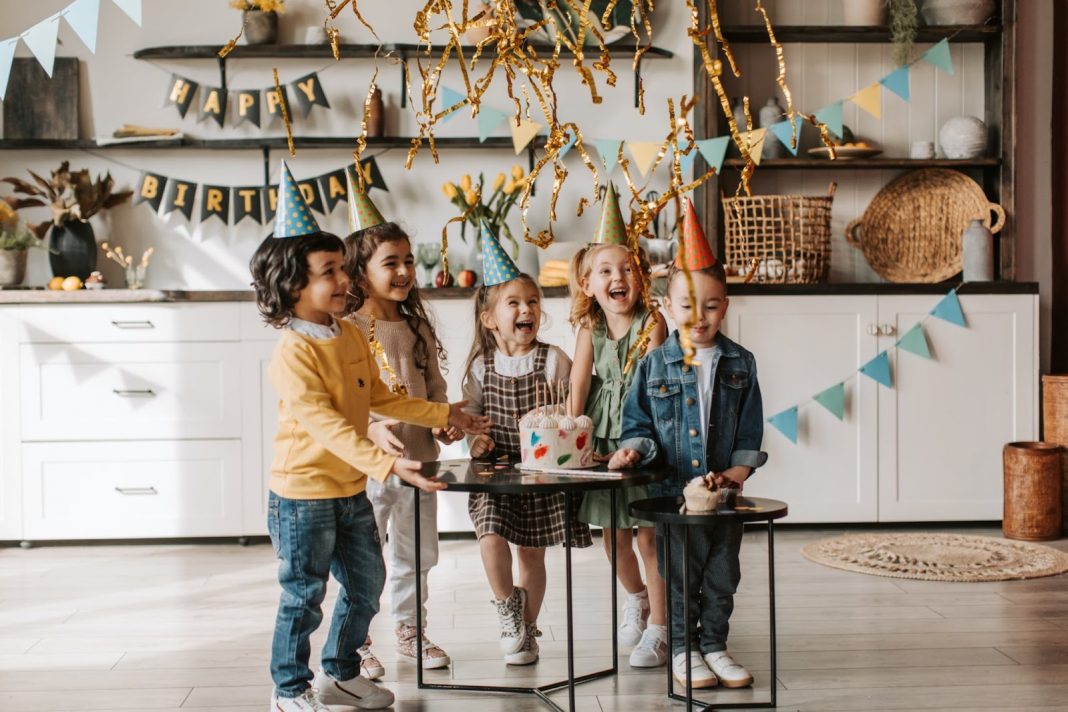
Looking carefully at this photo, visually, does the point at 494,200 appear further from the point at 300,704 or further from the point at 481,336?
the point at 300,704

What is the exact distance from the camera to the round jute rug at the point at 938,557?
9.82 feet

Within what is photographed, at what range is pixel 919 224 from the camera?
13.1 feet

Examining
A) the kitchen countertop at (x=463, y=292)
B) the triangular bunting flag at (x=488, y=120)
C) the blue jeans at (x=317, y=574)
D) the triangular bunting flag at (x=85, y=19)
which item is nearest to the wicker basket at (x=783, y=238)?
the kitchen countertop at (x=463, y=292)

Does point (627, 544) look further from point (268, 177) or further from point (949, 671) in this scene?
point (268, 177)

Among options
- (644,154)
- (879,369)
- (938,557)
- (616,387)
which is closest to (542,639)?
(616,387)

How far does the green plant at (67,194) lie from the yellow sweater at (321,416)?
222cm

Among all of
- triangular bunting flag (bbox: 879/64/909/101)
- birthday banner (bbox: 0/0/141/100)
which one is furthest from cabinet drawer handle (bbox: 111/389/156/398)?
triangular bunting flag (bbox: 879/64/909/101)

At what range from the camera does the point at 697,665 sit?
213 centimetres

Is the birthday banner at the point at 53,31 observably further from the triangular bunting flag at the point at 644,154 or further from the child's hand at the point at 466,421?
the triangular bunting flag at the point at 644,154

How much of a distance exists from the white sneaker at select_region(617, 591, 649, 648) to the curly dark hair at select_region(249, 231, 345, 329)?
102 cm

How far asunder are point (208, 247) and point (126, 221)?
0.99ft

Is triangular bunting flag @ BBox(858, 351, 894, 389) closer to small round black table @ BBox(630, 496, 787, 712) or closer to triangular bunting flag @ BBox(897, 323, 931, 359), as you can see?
triangular bunting flag @ BBox(897, 323, 931, 359)

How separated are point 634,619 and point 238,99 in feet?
7.97

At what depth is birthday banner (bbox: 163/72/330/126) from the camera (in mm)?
3867
